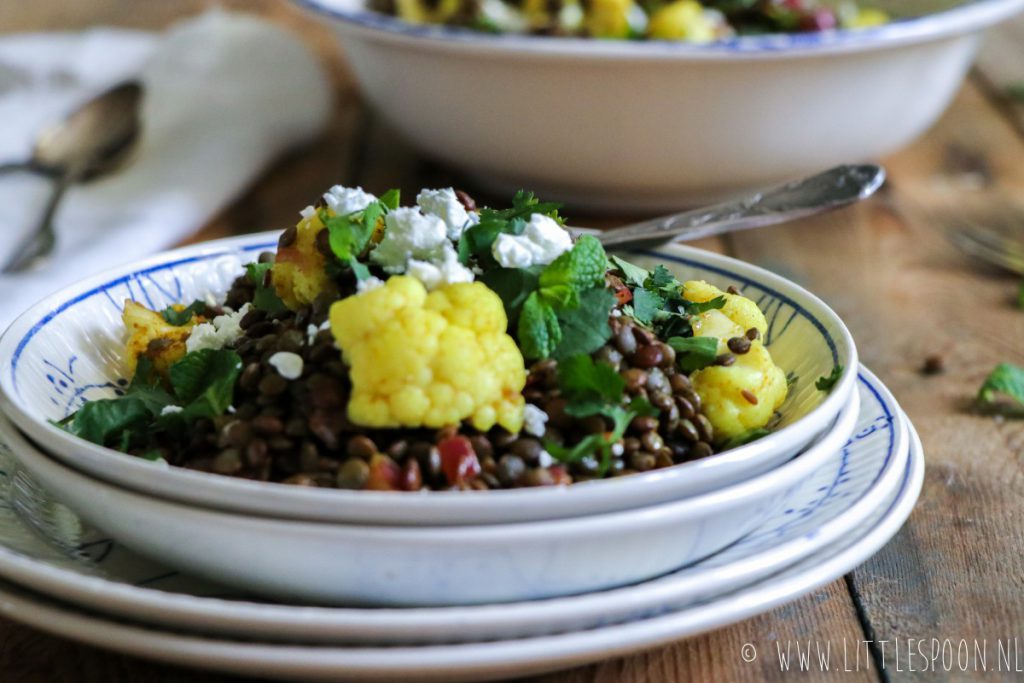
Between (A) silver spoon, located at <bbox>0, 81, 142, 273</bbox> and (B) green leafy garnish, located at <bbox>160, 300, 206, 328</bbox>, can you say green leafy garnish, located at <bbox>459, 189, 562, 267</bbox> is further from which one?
(A) silver spoon, located at <bbox>0, 81, 142, 273</bbox>

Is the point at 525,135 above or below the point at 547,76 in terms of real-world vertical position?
below

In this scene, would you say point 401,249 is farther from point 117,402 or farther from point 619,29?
point 619,29

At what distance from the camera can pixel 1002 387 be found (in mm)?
1751

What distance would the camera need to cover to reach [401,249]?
117cm

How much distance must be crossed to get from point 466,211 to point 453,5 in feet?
5.12

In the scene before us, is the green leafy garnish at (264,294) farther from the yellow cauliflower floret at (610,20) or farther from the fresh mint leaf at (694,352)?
the yellow cauliflower floret at (610,20)

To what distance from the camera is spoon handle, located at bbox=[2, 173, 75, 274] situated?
2131 mm

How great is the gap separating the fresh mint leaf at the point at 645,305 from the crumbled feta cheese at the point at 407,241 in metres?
0.24

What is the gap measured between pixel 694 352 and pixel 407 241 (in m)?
0.33

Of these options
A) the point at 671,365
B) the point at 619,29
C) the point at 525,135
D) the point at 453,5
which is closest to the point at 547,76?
the point at 525,135

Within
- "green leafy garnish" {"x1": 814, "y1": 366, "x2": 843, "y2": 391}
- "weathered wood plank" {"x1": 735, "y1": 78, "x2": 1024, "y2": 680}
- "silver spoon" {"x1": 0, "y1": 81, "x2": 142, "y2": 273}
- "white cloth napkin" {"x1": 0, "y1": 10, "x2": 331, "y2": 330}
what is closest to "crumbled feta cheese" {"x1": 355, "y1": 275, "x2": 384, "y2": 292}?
"green leafy garnish" {"x1": 814, "y1": 366, "x2": 843, "y2": 391}

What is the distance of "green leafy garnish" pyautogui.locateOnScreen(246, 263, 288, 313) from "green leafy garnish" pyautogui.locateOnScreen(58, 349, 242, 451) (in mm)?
84

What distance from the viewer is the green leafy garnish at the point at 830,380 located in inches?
48.4

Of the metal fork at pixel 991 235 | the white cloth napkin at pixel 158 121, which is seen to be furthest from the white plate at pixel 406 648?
the metal fork at pixel 991 235
